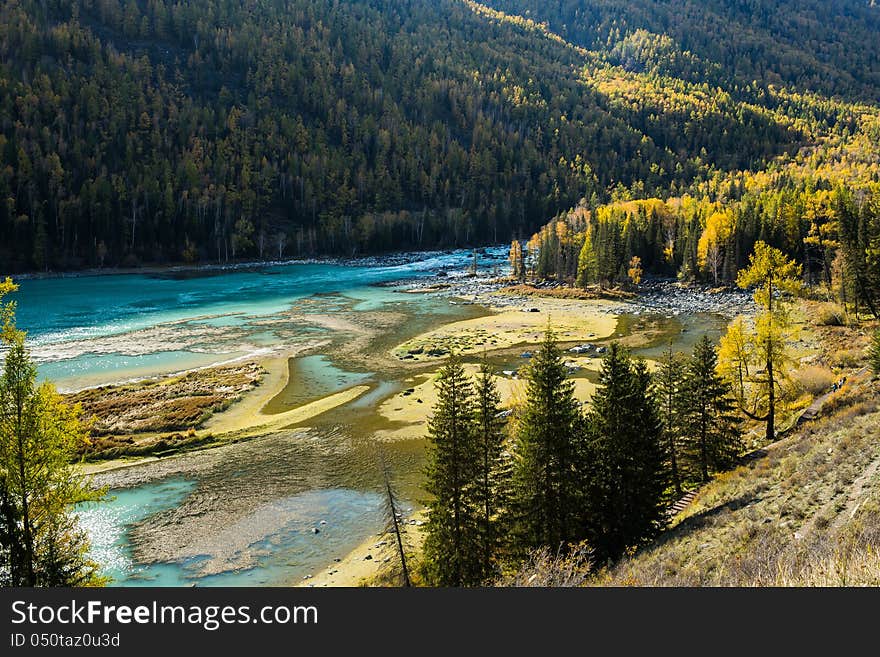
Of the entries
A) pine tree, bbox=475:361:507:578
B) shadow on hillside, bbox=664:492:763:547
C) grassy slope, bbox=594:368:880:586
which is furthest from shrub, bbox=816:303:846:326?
pine tree, bbox=475:361:507:578

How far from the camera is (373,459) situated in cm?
3312

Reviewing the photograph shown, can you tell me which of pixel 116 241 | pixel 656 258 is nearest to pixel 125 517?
pixel 656 258

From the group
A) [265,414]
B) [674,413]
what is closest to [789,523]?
[674,413]

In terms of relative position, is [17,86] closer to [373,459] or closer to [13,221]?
[13,221]

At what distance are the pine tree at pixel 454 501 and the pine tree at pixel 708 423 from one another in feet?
44.2

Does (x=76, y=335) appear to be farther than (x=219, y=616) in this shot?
Yes

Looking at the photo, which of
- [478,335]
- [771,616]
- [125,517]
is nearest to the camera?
[771,616]

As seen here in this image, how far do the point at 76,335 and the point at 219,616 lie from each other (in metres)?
75.9

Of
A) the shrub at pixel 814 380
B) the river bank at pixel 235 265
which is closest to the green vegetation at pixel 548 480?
the shrub at pixel 814 380

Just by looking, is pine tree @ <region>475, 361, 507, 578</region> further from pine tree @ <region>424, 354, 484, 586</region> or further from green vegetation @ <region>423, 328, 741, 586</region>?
pine tree @ <region>424, 354, 484, 586</region>

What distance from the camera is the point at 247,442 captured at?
119 ft

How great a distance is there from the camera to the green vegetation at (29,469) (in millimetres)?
15695

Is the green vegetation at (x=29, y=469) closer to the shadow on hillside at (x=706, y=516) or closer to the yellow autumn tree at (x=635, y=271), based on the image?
the shadow on hillside at (x=706, y=516)

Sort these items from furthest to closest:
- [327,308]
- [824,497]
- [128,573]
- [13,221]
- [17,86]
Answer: [17,86], [13,221], [327,308], [128,573], [824,497]
